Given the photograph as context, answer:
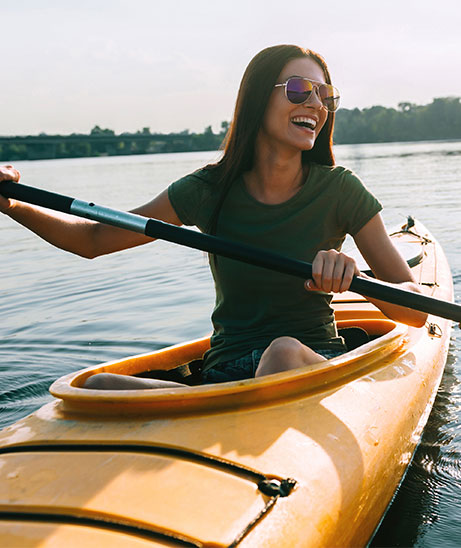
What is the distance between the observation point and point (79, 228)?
2666 mm

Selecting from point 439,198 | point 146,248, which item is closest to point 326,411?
point 146,248

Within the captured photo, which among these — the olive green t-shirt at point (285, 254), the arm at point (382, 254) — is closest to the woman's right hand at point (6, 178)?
the olive green t-shirt at point (285, 254)

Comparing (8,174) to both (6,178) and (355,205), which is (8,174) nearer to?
(6,178)

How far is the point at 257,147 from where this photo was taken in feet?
8.92

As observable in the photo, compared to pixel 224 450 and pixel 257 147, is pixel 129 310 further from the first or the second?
pixel 224 450

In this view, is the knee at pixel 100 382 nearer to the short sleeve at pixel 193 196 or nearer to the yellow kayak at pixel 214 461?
the yellow kayak at pixel 214 461

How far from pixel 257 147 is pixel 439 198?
1399 centimetres

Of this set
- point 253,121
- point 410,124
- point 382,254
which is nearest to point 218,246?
point 253,121

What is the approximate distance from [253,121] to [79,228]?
32.8 inches

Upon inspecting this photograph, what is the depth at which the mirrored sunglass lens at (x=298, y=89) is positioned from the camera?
8.22 ft

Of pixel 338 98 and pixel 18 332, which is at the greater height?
pixel 338 98

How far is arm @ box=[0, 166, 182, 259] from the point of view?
2566 millimetres

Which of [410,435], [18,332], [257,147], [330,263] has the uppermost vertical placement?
[257,147]

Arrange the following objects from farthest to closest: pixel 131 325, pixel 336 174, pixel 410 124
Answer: pixel 410 124 → pixel 131 325 → pixel 336 174
